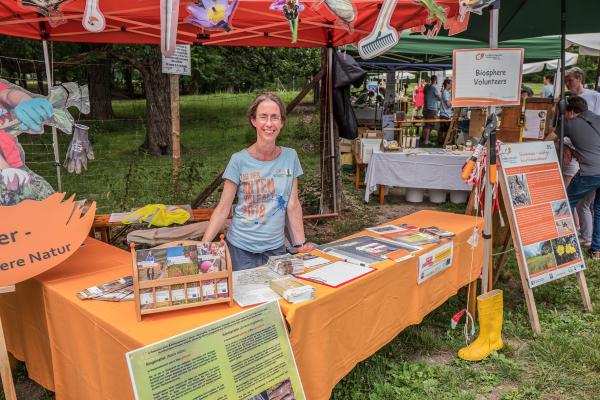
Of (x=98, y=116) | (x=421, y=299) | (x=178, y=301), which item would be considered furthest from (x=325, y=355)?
(x=98, y=116)

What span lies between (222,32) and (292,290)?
3126 millimetres

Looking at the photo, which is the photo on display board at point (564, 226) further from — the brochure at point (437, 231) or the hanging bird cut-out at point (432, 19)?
the hanging bird cut-out at point (432, 19)

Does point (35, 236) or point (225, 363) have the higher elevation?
point (35, 236)

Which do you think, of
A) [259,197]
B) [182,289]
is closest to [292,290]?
[182,289]

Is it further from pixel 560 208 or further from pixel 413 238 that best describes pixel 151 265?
pixel 560 208

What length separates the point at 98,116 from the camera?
12.0 metres

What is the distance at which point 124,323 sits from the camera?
1.66 meters

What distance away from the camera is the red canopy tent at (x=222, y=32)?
3.33 meters

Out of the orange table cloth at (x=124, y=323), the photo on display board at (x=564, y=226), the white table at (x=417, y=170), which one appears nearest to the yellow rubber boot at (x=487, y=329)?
the orange table cloth at (x=124, y=323)

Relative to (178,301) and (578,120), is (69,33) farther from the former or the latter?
(578,120)

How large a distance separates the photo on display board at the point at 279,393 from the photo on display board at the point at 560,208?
99.7 inches

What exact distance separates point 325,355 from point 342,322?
0.55 feet

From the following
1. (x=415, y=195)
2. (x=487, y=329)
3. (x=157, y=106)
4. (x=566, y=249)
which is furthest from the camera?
(x=157, y=106)

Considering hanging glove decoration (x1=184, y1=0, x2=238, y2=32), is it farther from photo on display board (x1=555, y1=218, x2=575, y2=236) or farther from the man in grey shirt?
the man in grey shirt
